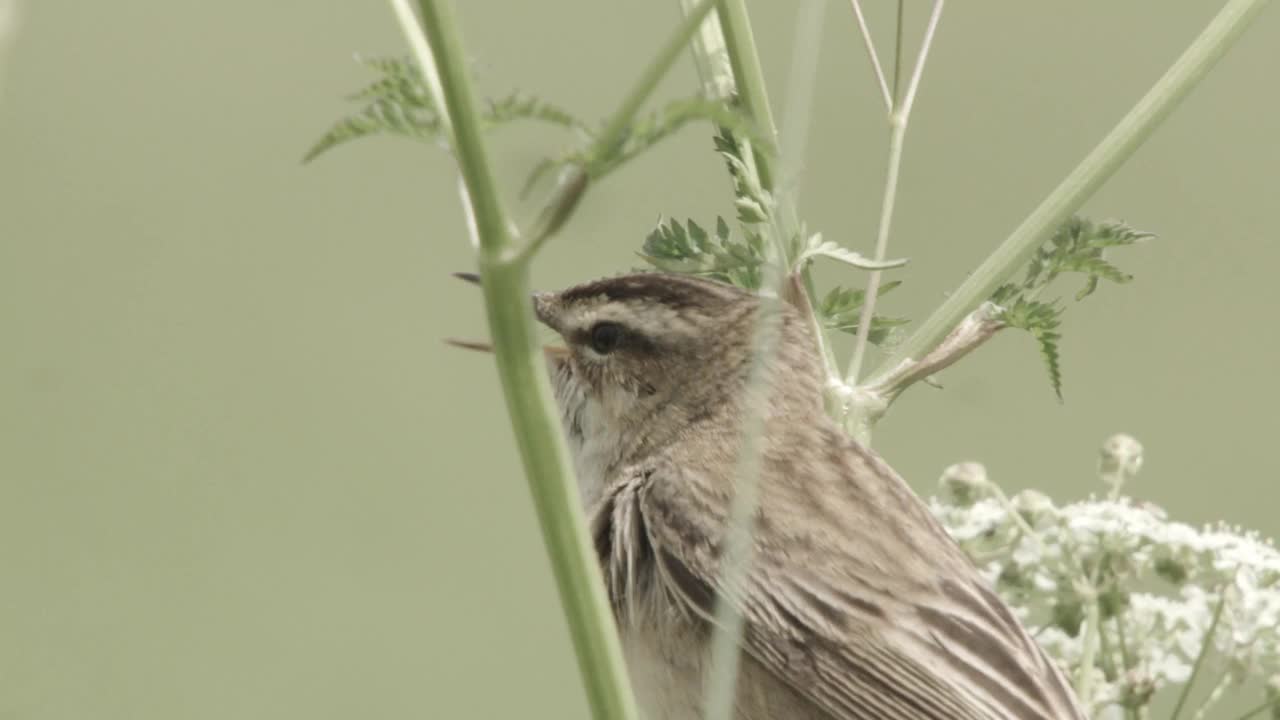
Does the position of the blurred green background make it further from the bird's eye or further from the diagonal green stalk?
the diagonal green stalk

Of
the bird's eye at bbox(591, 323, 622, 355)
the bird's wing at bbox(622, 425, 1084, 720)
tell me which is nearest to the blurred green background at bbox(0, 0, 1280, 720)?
the bird's eye at bbox(591, 323, 622, 355)

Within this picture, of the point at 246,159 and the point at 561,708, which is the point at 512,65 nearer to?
the point at 246,159

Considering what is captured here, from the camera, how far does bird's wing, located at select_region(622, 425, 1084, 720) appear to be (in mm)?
2477

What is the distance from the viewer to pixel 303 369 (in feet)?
23.2

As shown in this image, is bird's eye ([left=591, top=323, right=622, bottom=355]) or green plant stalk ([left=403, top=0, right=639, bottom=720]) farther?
bird's eye ([left=591, top=323, right=622, bottom=355])

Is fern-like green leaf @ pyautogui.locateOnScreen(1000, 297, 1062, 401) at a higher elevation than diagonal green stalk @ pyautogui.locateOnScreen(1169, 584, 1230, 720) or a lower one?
higher

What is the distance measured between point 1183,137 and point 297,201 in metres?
3.64

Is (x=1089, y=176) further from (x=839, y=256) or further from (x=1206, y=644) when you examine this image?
(x=1206, y=644)

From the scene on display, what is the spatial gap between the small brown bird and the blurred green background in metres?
2.42

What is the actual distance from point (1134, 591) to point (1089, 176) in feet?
2.05

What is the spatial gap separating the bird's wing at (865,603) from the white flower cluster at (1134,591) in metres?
0.10

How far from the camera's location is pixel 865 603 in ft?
8.30

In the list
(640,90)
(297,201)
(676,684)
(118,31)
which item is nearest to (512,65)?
(297,201)

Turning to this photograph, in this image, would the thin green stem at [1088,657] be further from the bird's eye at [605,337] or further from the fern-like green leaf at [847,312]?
the bird's eye at [605,337]
